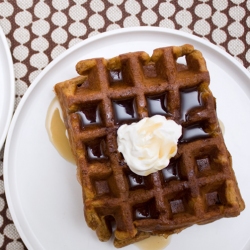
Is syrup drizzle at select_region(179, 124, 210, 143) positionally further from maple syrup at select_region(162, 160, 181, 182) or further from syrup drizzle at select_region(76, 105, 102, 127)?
syrup drizzle at select_region(76, 105, 102, 127)

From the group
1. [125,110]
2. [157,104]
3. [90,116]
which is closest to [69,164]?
[90,116]

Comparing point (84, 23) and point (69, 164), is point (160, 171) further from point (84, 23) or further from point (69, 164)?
point (84, 23)

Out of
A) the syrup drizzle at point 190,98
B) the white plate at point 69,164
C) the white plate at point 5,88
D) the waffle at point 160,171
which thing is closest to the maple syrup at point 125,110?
the waffle at point 160,171

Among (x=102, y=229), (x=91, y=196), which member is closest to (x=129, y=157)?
(x=91, y=196)

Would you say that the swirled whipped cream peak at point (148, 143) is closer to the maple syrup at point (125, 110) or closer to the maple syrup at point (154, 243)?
the maple syrup at point (125, 110)

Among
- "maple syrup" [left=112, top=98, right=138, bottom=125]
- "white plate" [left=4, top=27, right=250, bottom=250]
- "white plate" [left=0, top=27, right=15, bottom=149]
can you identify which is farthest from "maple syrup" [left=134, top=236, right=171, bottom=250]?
"white plate" [left=0, top=27, right=15, bottom=149]
